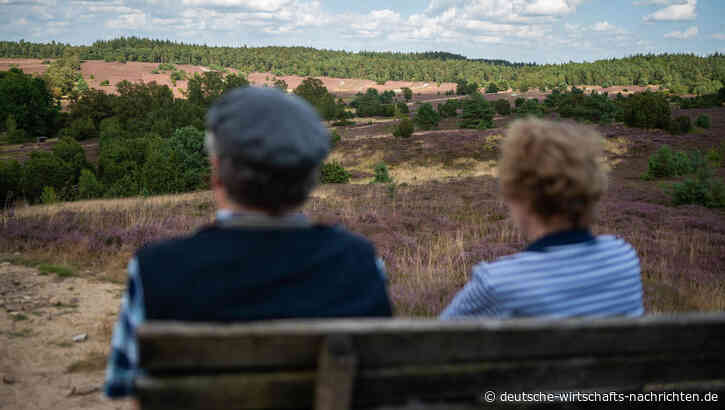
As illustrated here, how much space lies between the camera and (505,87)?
372ft

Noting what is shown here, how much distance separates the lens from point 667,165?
19.8 metres

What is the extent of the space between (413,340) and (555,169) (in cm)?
91

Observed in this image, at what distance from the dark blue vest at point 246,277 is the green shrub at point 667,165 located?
2214cm

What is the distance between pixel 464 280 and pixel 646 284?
7.77 feet

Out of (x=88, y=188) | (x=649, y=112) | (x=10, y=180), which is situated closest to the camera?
(x=88, y=188)

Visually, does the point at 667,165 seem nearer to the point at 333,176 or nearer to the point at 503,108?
the point at 333,176

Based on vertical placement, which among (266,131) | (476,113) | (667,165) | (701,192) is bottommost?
(701,192)

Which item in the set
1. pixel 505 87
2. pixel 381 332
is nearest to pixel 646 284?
pixel 381 332

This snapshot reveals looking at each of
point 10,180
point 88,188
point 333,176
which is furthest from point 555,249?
point 10,180

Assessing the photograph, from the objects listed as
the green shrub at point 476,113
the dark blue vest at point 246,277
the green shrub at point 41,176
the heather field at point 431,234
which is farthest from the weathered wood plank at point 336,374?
the green shrub at point 476,113

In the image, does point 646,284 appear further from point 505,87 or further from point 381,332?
point 505,87

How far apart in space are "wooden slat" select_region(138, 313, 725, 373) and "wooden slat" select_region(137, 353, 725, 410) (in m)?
0.03

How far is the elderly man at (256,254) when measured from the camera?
1250mm

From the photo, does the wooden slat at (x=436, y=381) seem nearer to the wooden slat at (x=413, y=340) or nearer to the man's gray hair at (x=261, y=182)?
the wooden slat at (x=413, y=340)
